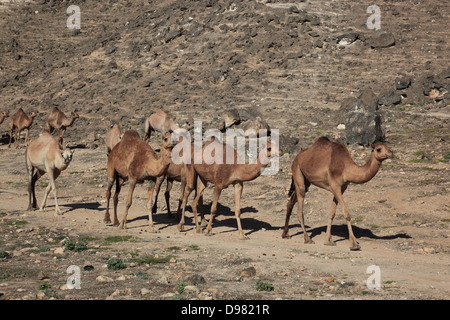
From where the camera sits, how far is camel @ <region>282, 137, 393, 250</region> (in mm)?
15398

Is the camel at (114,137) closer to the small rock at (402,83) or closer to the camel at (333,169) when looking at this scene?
the camel at (333,169)

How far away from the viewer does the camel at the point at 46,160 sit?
19.7 metres

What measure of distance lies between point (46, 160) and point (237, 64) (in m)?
21.4

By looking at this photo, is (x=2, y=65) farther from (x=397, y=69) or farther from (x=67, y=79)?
(x=397, y=69)

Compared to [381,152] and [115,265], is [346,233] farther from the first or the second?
[115,265]

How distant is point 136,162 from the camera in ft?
58.1

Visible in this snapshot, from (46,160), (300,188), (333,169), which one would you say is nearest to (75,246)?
(300,188)

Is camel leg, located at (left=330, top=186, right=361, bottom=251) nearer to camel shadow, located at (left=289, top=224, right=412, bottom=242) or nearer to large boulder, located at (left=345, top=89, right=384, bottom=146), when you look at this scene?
camel shadow, located at (left=289, top=224, right=412, bottom=242)

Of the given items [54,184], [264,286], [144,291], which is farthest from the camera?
[54,184]

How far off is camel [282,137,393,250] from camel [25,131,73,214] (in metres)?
6.97

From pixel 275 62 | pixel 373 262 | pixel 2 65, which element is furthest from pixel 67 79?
pixel 373 262

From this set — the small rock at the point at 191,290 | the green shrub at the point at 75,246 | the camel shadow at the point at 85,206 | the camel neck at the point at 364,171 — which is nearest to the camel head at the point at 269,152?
the camel neck at the point at 364,171

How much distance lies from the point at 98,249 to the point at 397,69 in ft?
87.0

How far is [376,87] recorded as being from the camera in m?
35.7
